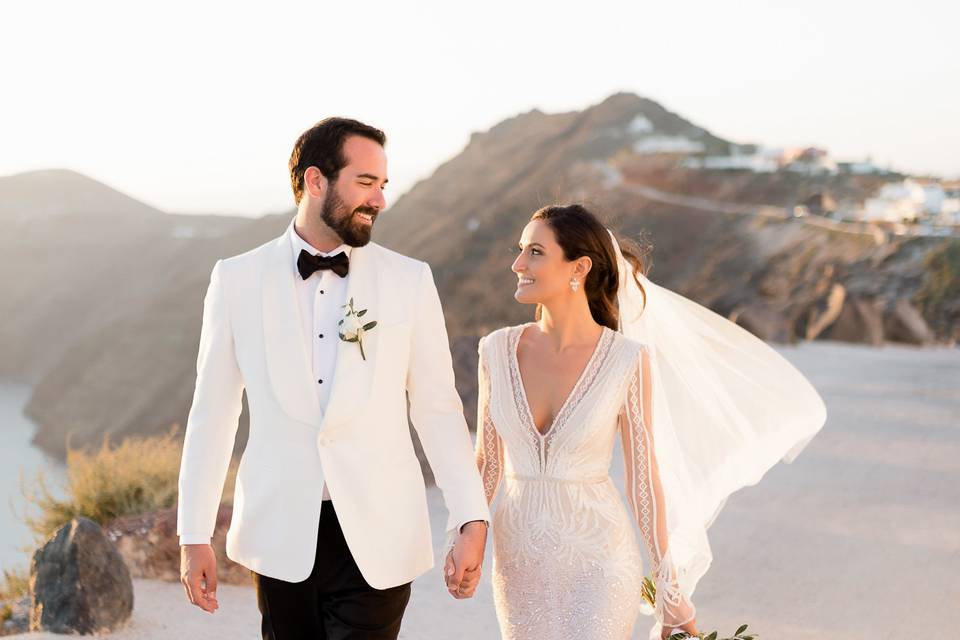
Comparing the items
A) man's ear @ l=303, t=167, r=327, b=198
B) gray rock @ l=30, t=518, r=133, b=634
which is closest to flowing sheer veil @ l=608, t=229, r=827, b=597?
man's ear @ l=303, t=167, r=327, b=198

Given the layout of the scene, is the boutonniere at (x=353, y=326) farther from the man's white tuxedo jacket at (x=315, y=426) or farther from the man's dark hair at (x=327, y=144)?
the man's dark hair at (x=327, y=144)

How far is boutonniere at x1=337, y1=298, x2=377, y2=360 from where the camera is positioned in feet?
9.37

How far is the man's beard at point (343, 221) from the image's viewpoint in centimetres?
289

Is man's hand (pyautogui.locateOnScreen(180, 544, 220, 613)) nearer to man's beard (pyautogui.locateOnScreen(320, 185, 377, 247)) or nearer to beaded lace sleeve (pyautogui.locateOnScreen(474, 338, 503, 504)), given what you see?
man's beard (pyautogui.locateOnScreen(320, 185, 377, 247))

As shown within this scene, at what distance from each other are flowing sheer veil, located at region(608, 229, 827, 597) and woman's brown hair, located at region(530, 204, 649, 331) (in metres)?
0.22

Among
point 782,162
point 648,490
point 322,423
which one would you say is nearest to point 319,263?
point 322,423

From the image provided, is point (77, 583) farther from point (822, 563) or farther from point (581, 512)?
point (822, 563)

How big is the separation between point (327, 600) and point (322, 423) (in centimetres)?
53

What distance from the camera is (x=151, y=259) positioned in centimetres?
11162

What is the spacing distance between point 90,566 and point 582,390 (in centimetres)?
353

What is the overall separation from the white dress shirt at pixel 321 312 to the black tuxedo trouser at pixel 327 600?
144 mm

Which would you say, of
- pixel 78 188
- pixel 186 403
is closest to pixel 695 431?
pixel 186 403

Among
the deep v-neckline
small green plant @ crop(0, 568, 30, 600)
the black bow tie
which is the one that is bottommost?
small green plant @ crop(0, 568, 30, 600)

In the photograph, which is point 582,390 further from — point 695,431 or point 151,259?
point 151,259
